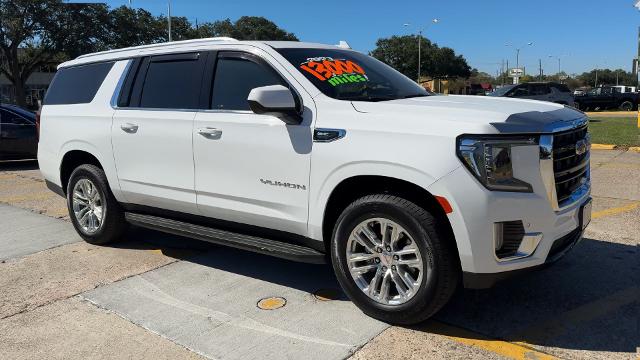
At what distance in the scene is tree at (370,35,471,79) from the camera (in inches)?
3182

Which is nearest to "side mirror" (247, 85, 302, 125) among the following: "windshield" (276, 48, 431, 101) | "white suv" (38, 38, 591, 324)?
"white suv" (38, 38, 591, 324)

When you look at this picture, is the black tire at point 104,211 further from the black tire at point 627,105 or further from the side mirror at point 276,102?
the black tire at point 627,105

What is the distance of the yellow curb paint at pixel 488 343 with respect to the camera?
3.16m

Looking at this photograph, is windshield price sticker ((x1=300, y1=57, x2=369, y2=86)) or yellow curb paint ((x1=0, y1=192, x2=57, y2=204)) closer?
windshield price sticker ((x1=300, y1=57, x2=369, y2=86))

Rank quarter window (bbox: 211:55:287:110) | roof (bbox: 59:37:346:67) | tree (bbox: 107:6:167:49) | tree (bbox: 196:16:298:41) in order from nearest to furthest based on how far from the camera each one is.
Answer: quarter window (bbox: 211:55:287:110) < roof (bbox: 59:37:346:67) < tree (bbox: 107:6:167:49) < tree (bbox: 196:16:298:41)

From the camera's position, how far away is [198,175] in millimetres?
4352

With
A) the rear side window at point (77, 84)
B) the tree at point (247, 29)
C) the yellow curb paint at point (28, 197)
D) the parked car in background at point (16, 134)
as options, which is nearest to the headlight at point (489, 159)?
the rear side window at point (77, 84)

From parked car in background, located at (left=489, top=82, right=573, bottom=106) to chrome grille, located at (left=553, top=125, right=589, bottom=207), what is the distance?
58.0 feet

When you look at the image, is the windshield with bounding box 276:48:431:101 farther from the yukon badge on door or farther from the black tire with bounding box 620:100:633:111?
the black tire with bounding box 620:100:633:111

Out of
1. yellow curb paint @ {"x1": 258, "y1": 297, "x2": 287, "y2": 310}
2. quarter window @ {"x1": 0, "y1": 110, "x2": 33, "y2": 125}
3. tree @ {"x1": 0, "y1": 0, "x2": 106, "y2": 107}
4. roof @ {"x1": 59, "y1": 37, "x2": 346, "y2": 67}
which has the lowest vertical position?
yellow curb paint @ {"x1": 258, "y1": 297, "x2": 287, "y2": 310}

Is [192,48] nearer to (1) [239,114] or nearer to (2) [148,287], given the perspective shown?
(1) [239,114]

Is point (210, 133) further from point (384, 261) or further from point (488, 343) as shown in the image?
point (488, 343)

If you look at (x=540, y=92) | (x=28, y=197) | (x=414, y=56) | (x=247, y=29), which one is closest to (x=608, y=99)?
(x=540, y=92)

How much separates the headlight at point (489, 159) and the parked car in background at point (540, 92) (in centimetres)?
1842
